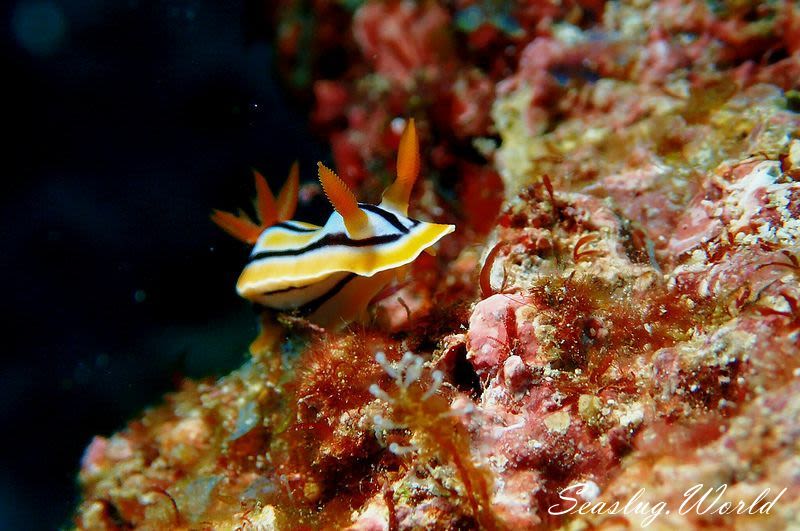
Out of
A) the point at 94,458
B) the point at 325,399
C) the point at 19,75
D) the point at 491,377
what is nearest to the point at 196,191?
the point at 19,75

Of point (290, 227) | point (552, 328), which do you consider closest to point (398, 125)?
point (290, 227)

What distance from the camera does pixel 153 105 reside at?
4039mm

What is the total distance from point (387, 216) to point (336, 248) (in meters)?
0.31

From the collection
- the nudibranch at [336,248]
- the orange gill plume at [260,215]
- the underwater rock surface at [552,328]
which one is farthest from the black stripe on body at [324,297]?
the orange gill plume at [260,215]

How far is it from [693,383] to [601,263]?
A: 2.74 ft

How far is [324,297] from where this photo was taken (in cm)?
293

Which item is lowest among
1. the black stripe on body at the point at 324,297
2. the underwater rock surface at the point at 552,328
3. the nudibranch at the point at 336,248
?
the underwater rock surface at the point at 552,328

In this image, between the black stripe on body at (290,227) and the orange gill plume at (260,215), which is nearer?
the black stripe on body at (290,227)

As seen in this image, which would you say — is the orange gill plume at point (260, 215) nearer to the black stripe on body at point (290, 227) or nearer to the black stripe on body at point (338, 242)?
the black stripe on body at point (290, 227)

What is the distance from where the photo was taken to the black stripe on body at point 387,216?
2.50m

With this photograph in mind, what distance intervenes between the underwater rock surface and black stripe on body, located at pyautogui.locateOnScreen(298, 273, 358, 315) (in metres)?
0.18

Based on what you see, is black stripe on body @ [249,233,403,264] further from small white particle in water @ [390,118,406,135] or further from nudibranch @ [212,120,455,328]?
small white particle in water @ [390,118,406,135]

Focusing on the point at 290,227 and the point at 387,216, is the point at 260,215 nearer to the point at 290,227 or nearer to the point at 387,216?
the point at 290,227

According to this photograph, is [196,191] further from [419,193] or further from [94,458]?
[94,458]
